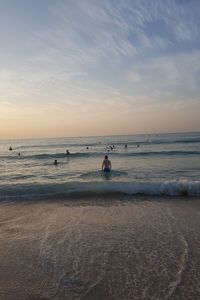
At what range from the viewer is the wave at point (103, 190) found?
13.6 meters

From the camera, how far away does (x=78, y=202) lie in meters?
12.4

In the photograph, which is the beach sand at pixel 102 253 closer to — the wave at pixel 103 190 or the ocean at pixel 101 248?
the ocean at pixel 101 248

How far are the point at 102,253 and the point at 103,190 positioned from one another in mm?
7767

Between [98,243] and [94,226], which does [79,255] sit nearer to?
[98,243]

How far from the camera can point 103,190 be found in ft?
47.4

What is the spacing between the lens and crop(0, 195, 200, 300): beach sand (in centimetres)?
512

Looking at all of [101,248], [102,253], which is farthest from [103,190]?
[102,253]

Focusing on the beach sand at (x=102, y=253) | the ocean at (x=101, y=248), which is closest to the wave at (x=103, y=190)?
the ocean at (x=101, y=248)

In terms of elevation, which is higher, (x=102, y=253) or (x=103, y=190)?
(x=102, y=253)

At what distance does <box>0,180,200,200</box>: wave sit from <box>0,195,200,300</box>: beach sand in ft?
8.39

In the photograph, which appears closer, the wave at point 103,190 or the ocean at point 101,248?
the ocean at point 101,248

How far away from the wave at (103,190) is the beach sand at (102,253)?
2.56m

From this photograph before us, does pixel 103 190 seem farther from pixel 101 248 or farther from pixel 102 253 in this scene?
pixel 102 253

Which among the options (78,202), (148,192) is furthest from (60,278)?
(148,192)
